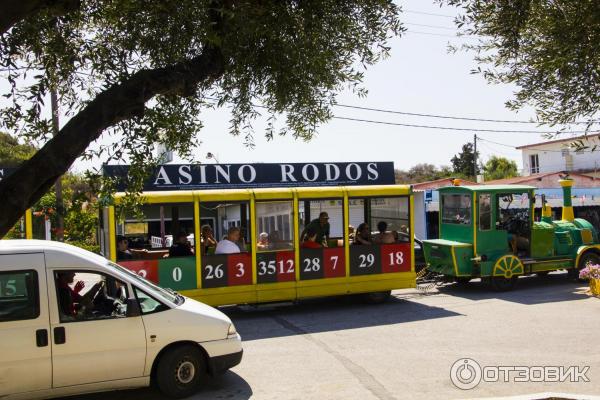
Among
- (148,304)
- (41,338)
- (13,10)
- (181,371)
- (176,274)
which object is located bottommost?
(181,371)

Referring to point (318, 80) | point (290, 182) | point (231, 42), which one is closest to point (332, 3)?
point (318, 80)

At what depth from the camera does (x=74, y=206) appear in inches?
150

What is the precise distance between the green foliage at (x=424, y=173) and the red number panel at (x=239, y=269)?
56612 millimetres

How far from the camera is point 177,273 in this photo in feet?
35.2

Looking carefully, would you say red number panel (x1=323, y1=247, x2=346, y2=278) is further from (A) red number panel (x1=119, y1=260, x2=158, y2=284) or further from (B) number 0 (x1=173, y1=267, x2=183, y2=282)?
(A) red number panel (x1=119, y1=260, x2=158, y2=284)

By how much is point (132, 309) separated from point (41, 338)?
3.17 feet

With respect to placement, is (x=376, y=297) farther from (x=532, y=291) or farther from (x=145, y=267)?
(x=145, y=267)

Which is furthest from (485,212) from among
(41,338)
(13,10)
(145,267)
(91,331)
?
(13,10)

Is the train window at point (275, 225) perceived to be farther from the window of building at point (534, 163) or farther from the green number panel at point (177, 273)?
the window of building at point (534, 163)

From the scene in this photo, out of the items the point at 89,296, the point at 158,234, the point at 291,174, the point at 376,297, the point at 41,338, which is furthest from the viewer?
the point at 291,174

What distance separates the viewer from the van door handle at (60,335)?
5973 mm

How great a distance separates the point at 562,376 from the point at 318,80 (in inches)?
185

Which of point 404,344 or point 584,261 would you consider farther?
point 584,261

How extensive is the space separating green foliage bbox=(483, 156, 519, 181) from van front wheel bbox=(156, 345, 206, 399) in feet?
214
